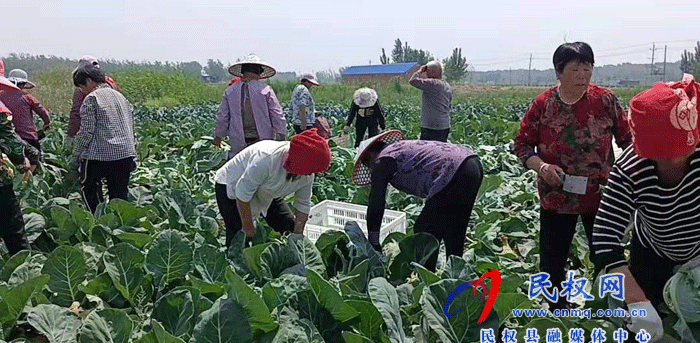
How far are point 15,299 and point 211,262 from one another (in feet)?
2.84

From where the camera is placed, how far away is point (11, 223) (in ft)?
10.9

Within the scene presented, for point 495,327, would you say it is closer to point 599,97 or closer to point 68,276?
point 599,97

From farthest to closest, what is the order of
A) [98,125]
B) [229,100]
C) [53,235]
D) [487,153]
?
[487,153] < [229,100] < [98,125] < [53,235]

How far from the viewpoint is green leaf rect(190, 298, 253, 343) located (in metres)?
2.10

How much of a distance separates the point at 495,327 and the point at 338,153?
584 cm

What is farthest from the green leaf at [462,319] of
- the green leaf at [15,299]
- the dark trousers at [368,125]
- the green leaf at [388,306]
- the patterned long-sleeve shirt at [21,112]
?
the dark trousers at [368,125]

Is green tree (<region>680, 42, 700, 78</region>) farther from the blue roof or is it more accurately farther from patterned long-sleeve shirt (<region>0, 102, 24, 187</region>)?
patterned long-sleeve shirt (<region>0, 102, 24, 187</region>)

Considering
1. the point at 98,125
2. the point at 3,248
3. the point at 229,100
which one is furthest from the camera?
the point at 229,100

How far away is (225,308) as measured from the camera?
2113 mm

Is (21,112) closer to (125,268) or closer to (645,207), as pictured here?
(125,268)

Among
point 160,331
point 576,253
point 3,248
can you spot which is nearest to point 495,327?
point 160,331

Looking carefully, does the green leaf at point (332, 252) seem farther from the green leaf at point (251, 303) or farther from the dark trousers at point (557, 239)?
the dark trousers at point (557, 239)

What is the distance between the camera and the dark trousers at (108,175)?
4.52m

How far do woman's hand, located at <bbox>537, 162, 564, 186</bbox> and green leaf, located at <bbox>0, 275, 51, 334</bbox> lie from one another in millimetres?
2406
